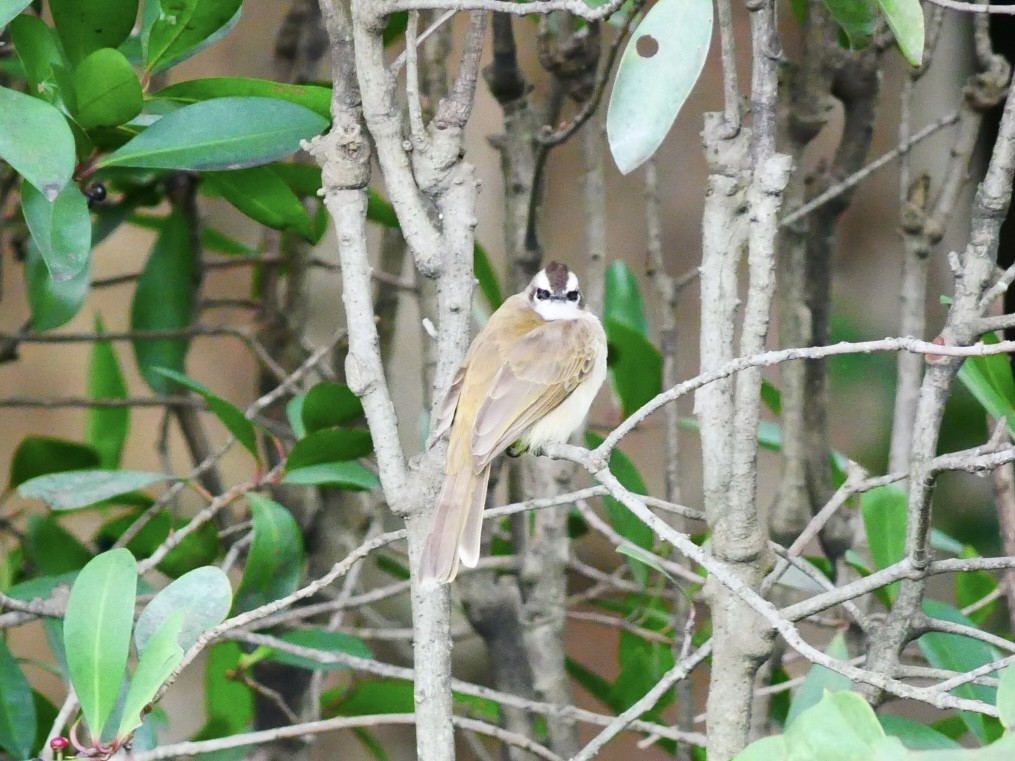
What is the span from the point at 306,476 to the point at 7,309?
A: 2.12 metres

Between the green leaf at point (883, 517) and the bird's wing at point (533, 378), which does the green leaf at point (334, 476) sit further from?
the green leaf at point (883, 517)

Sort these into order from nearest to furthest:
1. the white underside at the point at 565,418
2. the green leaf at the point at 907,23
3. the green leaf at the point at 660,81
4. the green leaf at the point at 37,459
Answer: the green leaf at the point at 907,23
the green leaf at the point at 660,81
the white underside at the point at 565,418
the green leaf at the point at 37,459

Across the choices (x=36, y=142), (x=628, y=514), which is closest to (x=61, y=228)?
(x=36, y=142)

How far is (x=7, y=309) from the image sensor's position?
12.0 feet

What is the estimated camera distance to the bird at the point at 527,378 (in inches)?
76.2

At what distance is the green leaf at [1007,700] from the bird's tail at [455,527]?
59cm

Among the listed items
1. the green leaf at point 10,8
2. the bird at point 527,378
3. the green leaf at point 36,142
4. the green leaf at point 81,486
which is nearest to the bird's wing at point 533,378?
the bird at point 527,378

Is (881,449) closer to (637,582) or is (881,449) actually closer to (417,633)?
(637,582)

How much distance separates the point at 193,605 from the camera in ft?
4.68

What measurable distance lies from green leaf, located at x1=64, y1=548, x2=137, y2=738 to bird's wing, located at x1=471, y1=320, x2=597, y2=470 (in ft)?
2.23

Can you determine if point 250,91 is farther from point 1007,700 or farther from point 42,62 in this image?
point 1007,700

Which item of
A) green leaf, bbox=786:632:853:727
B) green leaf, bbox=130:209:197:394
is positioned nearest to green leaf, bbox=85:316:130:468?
green leaf, bbox=130:209:197:394

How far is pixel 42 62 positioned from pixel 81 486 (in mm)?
652

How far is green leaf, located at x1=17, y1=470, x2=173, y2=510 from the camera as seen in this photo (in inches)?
74.5
